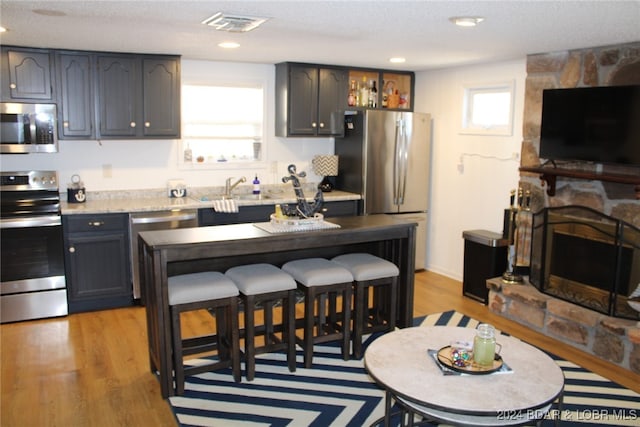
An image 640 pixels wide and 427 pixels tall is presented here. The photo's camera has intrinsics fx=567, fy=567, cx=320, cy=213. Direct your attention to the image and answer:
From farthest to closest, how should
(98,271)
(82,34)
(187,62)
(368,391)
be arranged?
(187,62) < (98,271) < (82,34) < (368,391)

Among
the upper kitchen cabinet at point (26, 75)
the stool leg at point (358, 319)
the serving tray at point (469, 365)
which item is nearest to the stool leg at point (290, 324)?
the stool leg at point (358, 319)

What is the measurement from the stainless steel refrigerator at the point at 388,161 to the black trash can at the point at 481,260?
2.75 ft

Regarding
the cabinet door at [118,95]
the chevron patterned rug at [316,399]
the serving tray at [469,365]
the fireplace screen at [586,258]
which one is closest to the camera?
the serving tray at [469,365]

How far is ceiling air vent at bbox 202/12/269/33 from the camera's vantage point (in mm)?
3252

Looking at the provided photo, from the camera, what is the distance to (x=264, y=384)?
356 cm

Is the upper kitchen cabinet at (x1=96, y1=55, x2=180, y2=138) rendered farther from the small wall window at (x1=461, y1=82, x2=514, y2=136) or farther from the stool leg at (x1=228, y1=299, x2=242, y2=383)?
the small wall window at (x1=461, y1=82, x2=514, y2=136)

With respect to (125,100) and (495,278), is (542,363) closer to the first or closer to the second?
(495,278)

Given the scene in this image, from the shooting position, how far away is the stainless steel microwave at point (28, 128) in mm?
4645

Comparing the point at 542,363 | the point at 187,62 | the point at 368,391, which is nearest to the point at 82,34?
the point at 187,62

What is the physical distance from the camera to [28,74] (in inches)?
186

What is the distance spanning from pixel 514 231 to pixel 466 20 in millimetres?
2252

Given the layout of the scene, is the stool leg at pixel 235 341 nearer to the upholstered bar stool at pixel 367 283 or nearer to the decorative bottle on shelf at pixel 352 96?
the upholstered bar stool at pixel 367 283

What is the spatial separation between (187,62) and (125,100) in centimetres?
78

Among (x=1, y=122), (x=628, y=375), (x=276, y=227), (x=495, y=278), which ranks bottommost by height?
(x=628, y=375)
